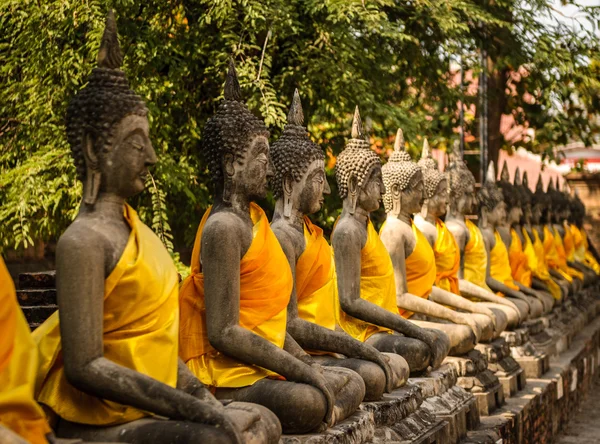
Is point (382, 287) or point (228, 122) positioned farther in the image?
point (382, 287)

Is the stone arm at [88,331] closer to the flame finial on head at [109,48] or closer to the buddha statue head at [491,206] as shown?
the flame finial on head at [109,48]

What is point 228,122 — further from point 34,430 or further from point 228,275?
point 34,430

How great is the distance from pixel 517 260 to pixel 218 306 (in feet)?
25.2

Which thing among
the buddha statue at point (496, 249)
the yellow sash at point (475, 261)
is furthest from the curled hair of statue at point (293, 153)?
the buddha statue at point (496, 249)

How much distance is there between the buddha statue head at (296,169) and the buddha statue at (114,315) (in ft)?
5.07

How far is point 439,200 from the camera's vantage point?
27.7 ft

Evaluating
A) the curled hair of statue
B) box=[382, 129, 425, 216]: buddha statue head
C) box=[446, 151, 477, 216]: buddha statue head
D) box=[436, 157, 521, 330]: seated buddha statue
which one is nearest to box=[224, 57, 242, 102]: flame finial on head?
the curled hair of statue

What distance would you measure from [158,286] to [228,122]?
111 centimetres

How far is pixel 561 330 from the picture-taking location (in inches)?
486

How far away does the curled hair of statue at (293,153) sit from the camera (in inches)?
217

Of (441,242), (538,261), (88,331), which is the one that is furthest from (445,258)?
(88,331)

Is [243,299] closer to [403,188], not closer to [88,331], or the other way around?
[88,331]

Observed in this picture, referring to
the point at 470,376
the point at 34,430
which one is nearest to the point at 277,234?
the point at 34,430

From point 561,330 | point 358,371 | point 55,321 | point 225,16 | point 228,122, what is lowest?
point 561,330
